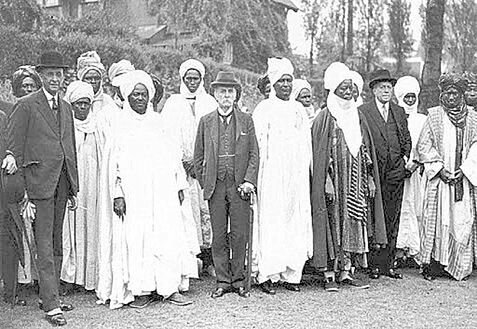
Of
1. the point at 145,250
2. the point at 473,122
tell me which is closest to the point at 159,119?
the point at 145,250

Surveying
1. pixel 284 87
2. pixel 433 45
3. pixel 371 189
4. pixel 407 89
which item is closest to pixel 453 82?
pixel 407 89

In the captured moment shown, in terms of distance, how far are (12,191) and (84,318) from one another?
4.26ft

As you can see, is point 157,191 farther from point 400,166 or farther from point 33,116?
point 400,166

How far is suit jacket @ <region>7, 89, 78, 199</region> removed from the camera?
20.7 ft

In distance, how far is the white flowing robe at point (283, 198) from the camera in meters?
7.44

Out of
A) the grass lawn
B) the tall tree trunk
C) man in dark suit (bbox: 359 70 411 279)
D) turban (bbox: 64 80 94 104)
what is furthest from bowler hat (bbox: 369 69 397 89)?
the tall tree trunk

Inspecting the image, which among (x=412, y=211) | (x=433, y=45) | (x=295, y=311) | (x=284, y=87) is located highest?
(x=433, y=45)

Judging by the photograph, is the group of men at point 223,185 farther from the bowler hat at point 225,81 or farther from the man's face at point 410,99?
the man's face at point 410,99

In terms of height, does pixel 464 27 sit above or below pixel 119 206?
above

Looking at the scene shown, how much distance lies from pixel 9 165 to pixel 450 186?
4.72 meters

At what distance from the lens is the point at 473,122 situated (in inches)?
320

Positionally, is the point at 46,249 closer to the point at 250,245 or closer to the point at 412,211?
the point at 250,245

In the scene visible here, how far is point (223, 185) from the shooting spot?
7223 mm

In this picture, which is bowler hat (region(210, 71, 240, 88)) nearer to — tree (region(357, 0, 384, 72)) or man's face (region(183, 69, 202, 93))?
man's face (region(183, 69, 202, 93))
